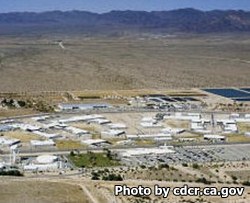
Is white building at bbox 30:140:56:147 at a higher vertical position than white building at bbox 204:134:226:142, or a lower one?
higher

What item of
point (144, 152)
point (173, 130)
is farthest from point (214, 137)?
point (144, 152)

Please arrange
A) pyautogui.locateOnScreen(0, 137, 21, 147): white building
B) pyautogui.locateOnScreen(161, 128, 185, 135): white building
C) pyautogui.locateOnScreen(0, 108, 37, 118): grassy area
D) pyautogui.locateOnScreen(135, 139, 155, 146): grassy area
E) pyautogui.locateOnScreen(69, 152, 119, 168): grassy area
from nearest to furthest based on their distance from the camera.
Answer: pyautogui.locateOnScreen(69, 152, 119, 168): grassy area, pyautogui.locateOnScreen(0, 137, 21, 147): white building, pyautogui.locateOnScreen(135, 139, 155, 146): grassy area, pyautogui.locateOnScreen(161, 128, 185, 135): white building, pyautogui.locateOnScreen(0, 108, 37, 118): grassy area

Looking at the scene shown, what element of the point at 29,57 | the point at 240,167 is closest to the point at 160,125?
the point at 240,167

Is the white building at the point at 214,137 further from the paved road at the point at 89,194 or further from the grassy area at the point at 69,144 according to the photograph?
the paved road at the point at 89,194

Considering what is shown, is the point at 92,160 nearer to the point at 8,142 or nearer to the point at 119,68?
the point at 8,142

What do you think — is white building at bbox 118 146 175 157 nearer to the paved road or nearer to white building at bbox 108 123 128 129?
white building at bbox 108 123 128 129

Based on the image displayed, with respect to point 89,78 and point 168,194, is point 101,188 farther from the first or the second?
point 89,78

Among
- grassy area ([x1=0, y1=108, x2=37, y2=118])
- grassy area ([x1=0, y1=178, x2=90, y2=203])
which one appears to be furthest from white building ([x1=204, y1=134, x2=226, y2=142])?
grassy area ([x1=0, y1=108, x2=37, y2=118])
